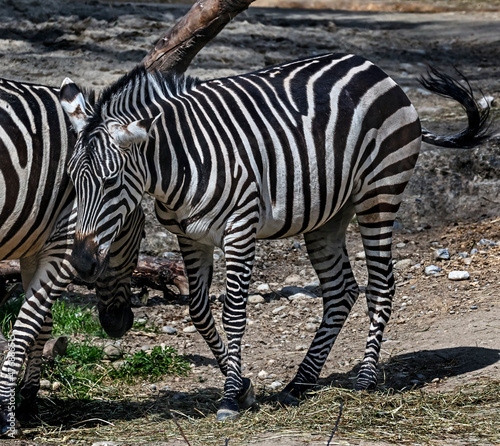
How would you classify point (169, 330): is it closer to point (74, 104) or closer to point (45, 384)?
point (45, 384)

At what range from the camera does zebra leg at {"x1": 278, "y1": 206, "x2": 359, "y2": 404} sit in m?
5.94

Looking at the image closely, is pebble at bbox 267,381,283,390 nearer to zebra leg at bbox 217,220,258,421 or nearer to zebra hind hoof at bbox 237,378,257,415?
zebra hind hoof at bbox 237,378,257,415

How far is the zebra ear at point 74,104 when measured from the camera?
475cm

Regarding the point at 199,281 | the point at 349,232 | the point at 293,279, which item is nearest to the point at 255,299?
the point at 293,279

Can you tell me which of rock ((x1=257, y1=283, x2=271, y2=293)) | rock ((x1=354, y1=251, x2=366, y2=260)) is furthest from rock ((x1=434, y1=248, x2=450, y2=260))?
rock ((x1=257, y1=283, x2=271, y2=293))

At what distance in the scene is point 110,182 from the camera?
15.2 ft

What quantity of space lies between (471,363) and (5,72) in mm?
7813

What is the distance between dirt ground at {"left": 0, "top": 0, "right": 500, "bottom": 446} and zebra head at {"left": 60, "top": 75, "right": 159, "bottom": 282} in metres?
1.54

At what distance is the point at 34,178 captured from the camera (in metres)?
4.76

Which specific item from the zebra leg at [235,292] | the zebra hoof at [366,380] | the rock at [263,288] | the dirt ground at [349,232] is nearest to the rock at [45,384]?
the dirt ground at [349,232]

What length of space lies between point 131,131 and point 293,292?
3.59 meters

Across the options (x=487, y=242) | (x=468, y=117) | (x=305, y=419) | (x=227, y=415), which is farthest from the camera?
(x=487, y=242)

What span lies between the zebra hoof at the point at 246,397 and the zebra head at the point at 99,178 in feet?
4.68

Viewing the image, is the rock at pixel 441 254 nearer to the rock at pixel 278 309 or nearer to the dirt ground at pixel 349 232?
the dirt ground at pixel 349 232
